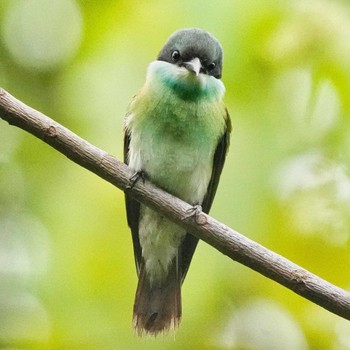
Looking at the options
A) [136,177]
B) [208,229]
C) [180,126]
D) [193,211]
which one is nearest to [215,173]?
[180,126]

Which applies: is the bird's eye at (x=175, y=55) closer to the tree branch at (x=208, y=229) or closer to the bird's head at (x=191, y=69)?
the bird's head at (x=191, y=69)

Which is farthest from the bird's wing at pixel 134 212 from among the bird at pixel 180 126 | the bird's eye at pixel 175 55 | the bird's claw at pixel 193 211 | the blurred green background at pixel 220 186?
the bird's claw at pixel 193 211

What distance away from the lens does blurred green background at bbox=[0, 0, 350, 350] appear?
8.82 ft

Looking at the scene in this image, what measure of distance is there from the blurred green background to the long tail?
450 mm

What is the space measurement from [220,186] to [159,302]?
1184mm

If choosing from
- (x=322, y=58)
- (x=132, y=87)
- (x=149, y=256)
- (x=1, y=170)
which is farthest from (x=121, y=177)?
(x=149, y=256)

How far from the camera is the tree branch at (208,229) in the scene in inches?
101

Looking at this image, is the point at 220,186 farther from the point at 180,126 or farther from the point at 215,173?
the point at 215,173

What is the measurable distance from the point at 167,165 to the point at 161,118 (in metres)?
0.19

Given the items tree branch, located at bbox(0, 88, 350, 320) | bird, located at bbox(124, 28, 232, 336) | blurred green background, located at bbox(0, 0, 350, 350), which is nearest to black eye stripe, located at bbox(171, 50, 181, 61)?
bird, located at bbox(124, 28, 232, 336)

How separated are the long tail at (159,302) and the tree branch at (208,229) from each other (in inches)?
30.5

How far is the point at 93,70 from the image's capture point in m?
2.85

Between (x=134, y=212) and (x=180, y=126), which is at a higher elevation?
(x=180, y=126)

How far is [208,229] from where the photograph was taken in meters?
2.84
